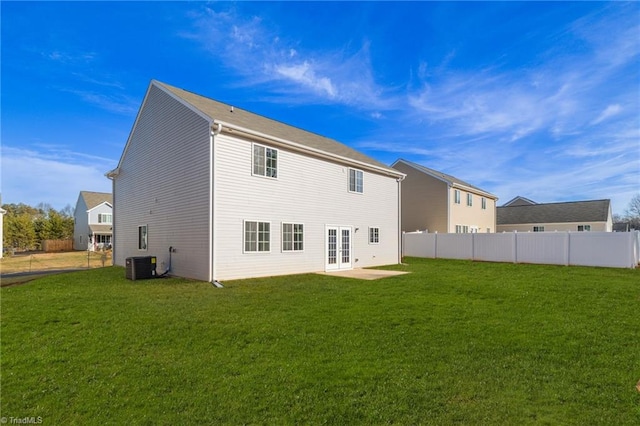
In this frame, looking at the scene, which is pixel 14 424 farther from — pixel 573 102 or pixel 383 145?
pixel 383 145

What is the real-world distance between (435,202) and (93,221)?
1583 inches

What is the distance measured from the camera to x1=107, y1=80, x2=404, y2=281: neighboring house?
35.5 feet

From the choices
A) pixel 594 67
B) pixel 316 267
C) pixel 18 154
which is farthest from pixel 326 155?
pixel 18 154

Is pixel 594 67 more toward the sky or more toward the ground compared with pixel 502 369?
more toward the sky

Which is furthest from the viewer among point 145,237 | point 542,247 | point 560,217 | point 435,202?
point 560,217

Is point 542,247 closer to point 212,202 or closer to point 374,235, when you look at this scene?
point 374,235

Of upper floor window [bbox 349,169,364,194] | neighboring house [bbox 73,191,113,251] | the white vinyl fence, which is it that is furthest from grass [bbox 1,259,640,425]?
neighboring house [bbox 73,191,113,251]

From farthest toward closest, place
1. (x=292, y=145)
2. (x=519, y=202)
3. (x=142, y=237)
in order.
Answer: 1. (x=519, y=202)
2. (x=142, y=237)
3. (x=292, y=145)

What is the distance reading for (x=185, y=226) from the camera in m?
11.7

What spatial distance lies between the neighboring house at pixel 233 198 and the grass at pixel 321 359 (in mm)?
3518

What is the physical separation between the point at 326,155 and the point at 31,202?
224 ft

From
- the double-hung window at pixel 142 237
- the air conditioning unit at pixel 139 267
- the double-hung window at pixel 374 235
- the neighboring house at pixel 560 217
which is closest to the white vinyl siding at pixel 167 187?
the double-hung window at pixel 142 237

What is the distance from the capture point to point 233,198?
434 inches

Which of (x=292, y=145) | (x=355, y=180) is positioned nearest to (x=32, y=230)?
(x=292, y=145)
